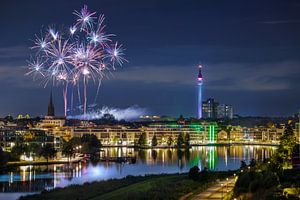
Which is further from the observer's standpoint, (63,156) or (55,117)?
(55,117)

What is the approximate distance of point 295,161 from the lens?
1812 cm

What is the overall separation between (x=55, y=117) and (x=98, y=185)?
46418mm

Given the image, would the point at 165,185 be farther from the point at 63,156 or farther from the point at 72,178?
the point at 63,156

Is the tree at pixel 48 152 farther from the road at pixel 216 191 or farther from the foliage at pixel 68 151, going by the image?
the road at pixel 216 191

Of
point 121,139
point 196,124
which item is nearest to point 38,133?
point 121,139

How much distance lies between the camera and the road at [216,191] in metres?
12.5

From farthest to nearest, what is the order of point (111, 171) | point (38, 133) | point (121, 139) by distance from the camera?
point (121, 139) → point (38, 133) → point (111, 171)

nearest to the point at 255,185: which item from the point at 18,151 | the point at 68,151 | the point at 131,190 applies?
the point at 131,190

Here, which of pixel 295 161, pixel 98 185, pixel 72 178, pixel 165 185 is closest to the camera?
pixel 165 185

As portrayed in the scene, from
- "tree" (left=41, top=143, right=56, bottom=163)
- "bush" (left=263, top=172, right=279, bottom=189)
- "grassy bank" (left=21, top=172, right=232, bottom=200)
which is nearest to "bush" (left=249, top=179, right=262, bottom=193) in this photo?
"bush" (left=263, top=172, right=279, bottom=189)

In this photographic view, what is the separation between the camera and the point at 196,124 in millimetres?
64500

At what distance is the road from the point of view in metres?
12.5

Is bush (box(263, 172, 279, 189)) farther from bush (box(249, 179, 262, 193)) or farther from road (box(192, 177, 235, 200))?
road (box(192, 177, 235, 200))

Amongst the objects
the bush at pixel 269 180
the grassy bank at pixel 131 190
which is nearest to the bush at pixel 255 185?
the bush at pixel 269 180
